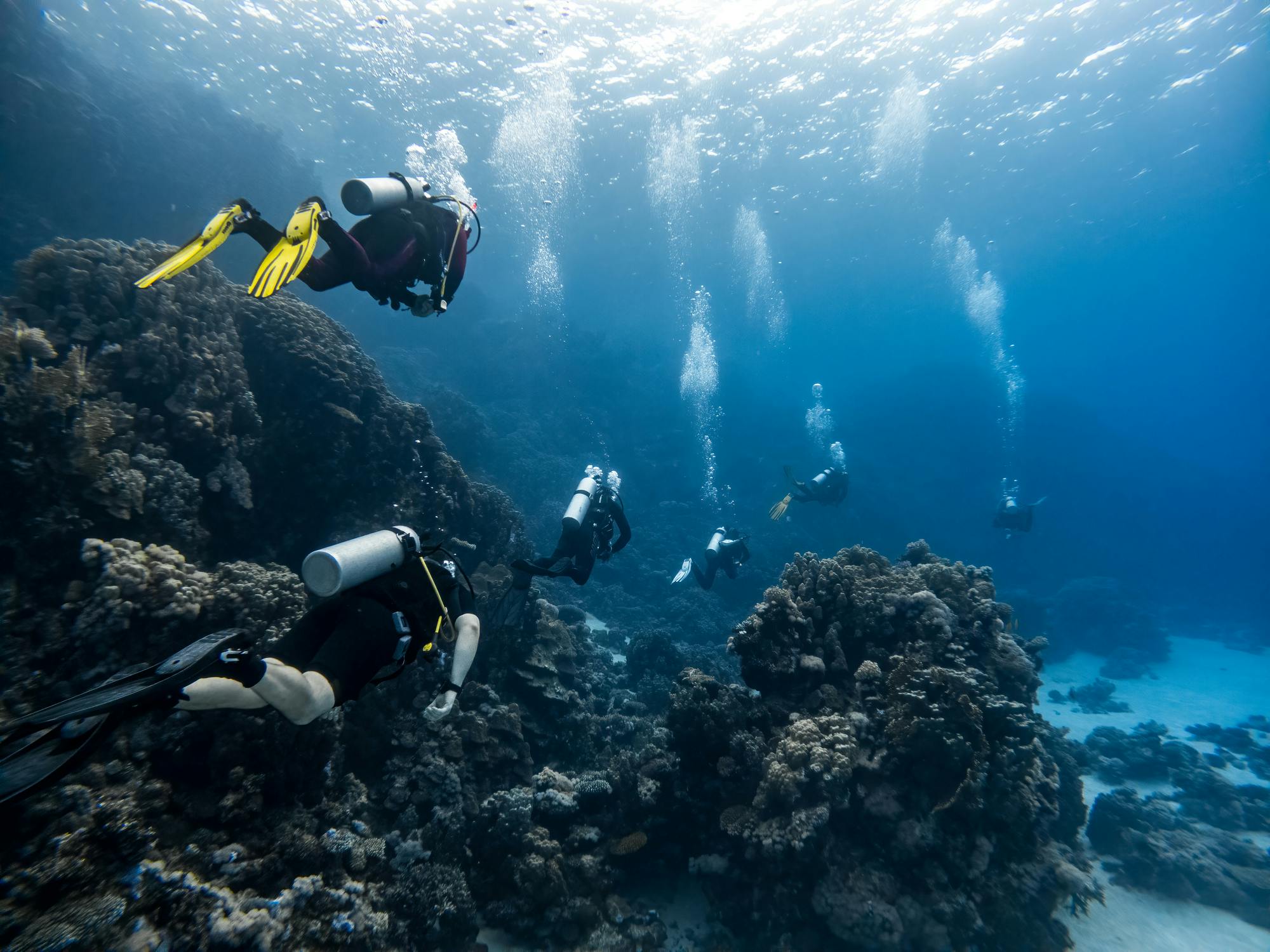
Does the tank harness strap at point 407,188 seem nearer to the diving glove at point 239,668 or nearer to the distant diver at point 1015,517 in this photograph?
the diving glove at point 239,668

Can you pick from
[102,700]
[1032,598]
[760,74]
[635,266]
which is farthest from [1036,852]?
[635,266]

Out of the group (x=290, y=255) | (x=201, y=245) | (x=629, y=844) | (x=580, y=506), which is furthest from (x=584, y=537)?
(x=201, y=245)

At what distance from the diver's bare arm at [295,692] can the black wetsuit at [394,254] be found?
2.72 meters

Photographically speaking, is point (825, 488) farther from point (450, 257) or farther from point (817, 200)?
point (817, 200)

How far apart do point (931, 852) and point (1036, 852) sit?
1.61m

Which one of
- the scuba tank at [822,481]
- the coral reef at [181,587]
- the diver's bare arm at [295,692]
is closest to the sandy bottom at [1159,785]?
the coral reef at [181,587]

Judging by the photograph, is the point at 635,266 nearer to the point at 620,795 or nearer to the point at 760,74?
the point at 760,74

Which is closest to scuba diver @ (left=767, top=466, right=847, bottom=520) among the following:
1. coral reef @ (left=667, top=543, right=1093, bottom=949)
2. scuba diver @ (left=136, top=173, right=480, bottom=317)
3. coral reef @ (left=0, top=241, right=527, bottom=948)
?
coral reef @ (left=667, top=543, right=1093, bottom=949)

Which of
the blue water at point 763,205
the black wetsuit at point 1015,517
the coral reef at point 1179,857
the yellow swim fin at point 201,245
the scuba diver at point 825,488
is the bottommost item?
the yellow swim fin at point 201,245

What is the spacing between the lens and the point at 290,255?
343cm

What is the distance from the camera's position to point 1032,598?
2859cm

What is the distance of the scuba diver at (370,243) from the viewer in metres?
3.49

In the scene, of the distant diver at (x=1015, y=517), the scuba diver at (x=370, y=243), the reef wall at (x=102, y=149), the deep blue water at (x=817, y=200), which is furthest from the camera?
the deep blue water at (x=817, y=200)

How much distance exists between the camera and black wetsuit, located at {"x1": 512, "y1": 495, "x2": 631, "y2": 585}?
853 cm
